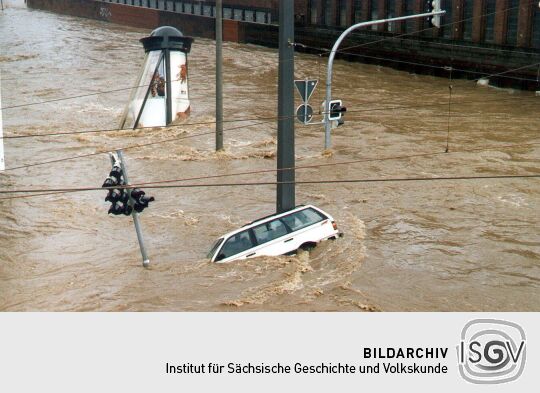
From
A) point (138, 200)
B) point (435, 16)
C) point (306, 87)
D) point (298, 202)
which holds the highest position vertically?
point (435, 16)

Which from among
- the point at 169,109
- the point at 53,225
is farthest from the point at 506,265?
the point at 169,109

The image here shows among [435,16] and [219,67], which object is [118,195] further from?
[219,67]

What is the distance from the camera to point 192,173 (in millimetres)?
24156

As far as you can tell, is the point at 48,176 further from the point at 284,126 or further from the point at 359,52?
the point at 359,52

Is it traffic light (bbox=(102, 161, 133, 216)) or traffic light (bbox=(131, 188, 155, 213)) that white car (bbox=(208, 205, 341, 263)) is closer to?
traffic light (bbox=(131, 188, 155, 213))

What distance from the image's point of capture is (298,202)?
2098cm

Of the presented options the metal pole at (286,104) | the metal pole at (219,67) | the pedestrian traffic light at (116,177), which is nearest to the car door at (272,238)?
the metal pole at (286,104)

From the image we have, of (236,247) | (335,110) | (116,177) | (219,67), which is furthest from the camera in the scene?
(219,67)

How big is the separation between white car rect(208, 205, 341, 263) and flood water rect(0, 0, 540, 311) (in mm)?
226

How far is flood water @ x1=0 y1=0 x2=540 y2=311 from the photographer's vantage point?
1516 centimetres

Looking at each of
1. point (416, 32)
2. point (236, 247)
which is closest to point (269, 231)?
point (236, 247)

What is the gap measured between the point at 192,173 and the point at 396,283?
989 cm

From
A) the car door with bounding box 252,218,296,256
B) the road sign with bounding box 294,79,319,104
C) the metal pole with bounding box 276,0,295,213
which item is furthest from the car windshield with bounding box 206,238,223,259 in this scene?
the road sign with bounding box 294,79,319,104

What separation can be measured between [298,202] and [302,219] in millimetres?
4152
